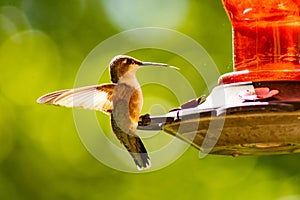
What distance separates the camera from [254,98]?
2.96m

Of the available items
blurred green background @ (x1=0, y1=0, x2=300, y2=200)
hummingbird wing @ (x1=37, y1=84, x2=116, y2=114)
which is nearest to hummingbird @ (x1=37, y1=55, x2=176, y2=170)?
hummingbird wing @ (x1=37, y1=84, x2=116, y2=114)

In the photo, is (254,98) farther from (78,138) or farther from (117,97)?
(78,138)

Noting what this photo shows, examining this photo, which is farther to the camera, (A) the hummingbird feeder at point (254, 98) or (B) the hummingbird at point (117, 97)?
(B) the hummingbird at point (117, 97)

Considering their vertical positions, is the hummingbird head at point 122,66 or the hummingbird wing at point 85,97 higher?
the hummingbird head at point 122,66

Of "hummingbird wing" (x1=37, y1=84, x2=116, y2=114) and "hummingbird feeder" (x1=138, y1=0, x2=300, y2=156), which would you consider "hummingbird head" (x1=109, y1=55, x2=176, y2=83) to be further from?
"hummingbird feeder" (x1=138, y1=0, x2=300, y2=156)

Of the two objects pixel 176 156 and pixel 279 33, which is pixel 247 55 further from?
pixel 176 156

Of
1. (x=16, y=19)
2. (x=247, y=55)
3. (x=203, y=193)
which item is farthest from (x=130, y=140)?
(x=16, y=19)

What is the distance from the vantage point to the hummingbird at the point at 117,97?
3.17 meters

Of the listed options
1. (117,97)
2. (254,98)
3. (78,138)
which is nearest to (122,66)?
(117,97)

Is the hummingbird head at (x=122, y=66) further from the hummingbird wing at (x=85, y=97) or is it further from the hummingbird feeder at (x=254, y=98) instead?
the hummingbird feeder at (x=254, y=98)

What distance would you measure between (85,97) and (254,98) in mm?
564

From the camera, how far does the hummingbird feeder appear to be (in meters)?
2.92

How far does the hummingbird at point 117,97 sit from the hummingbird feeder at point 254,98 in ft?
0.20

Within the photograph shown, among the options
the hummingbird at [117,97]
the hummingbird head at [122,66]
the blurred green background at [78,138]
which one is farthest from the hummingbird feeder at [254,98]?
the blurred green background at [78,138]
